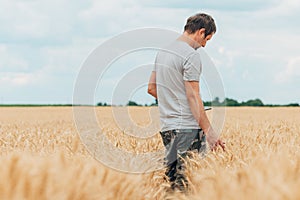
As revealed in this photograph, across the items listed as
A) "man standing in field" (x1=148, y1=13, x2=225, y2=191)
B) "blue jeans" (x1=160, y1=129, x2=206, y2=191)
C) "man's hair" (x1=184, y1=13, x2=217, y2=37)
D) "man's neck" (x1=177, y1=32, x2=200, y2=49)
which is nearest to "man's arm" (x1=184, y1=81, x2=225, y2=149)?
"man standing in field" (x1=148, y1=13, x2=225, y2=191)

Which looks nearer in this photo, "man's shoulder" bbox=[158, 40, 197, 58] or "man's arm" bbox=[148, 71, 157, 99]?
"man's shoulder" bbox=[158, 40, 197, 58]

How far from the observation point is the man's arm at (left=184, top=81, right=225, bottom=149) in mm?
5949

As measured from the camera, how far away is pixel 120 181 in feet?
13.7

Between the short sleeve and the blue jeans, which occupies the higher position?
the short sleeve

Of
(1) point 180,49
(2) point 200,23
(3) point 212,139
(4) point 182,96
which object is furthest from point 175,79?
(3) point 212,139

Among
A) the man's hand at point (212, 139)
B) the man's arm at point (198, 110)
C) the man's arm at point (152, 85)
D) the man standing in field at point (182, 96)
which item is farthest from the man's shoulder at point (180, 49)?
the man's hand at point (212, 139)

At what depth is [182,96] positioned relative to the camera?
243 inches

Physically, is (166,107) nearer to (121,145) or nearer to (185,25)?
(185,25)

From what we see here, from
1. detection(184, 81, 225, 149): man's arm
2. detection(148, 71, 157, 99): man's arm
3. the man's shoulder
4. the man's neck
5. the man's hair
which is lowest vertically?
detection(184, 81, 225, 149): man's arm

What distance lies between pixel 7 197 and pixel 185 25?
11.0 feet

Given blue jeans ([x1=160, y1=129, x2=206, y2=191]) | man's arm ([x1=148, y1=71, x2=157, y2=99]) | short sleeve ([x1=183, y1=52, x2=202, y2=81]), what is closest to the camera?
short sleeve ([x1=183, y1=52, x2=202, y2=81])

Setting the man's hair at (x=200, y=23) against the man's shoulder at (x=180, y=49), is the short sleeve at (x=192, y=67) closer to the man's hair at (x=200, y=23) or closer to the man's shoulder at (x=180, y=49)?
the man's shoulder at (x=180, y=49)

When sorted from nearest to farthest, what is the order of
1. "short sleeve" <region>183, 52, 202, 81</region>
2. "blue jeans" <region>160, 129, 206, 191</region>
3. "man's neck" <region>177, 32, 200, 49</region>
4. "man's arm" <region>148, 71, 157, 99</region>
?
"short sleeve" <region>183, 52, 202, 81</region>
"man's neck" <region>177, 32, 200, 49</region>
"blue jeans" <region>160, 129, 206, 191</region>
"man's arm" <region>148, 71, 157, 99</region>

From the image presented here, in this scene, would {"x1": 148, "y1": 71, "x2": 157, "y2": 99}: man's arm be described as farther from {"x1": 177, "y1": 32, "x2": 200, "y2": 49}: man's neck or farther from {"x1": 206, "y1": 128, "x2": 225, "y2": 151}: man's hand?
{"x1": 206, "y1": 128, "x2": 225, "y2": 151}: man's hand
